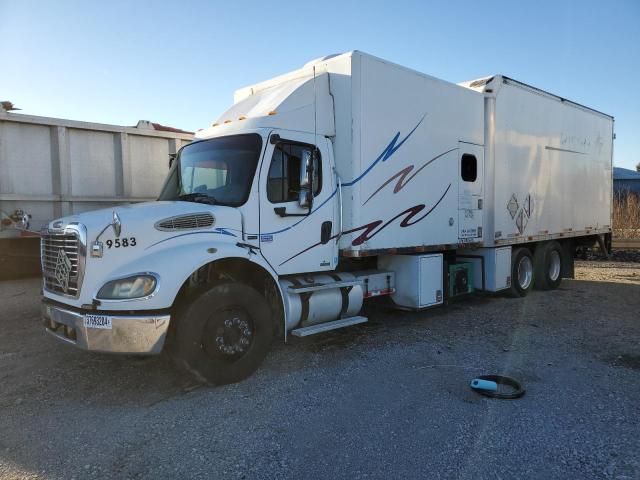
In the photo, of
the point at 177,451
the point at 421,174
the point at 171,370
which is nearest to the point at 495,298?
the point at 421,174

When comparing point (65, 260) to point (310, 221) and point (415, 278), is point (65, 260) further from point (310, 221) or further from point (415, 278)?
point (415, 278)

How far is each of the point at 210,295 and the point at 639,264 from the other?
590 inches

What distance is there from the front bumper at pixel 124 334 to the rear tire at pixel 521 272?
7.20m

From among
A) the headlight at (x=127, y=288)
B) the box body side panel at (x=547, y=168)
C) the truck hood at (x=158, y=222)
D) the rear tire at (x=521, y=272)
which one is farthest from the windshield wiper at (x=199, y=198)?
the rear tire at (x=521, y=272)

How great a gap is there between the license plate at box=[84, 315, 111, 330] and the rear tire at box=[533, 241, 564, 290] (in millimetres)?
8836

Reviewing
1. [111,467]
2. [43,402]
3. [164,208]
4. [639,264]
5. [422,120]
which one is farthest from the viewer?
[639,264]

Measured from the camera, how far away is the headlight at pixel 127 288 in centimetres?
437

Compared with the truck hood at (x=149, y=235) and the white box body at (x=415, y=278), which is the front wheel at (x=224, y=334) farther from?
the white box body at (x=415, y=278)

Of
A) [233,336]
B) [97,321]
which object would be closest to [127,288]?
[97,321]

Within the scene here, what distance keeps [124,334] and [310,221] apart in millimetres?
2505

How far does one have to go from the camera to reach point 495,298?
9.69 m

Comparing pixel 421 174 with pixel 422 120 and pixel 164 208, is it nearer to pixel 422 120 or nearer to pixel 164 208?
pixel 422 120

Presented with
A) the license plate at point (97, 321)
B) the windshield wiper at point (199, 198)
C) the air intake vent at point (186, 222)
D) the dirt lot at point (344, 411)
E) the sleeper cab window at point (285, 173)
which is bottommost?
the dirt lot at point (344, 411)

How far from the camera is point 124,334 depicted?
14.1 feet
